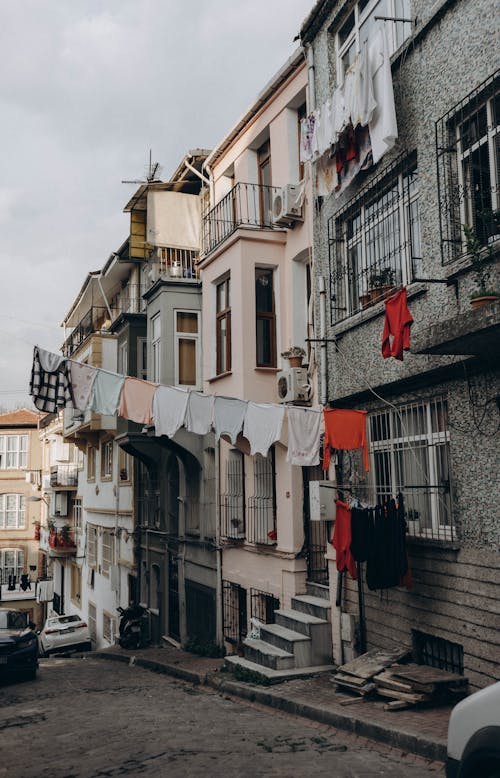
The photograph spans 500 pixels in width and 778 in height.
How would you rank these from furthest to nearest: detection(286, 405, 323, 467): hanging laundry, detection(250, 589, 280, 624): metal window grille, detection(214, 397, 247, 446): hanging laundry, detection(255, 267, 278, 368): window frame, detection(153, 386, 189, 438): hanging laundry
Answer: detection(255, 267, 278, 368): window frame
detection(250, 589, 280, 624): metal window grille
detection(286, 405, 323, 467): hanging laundry
detection(214, 397, 247, 446): hanging laundry
detection(153, 386, 189, 438): hanging laundry

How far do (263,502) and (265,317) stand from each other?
3.75 meters

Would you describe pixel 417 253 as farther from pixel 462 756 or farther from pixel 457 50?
pixel 462 756

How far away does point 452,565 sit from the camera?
30.7 feet

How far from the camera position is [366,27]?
12.1 m

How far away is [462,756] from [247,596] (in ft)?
39.2

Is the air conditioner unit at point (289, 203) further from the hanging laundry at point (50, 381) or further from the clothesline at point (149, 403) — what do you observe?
the hanging laundry at point (50, 381)

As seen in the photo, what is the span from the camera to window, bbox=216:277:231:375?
17.1 m

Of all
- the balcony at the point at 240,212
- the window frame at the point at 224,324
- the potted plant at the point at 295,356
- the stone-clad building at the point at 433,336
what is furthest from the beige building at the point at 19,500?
the stone-clad building at the point at 433,336

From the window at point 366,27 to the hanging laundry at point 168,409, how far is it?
5.72 meters

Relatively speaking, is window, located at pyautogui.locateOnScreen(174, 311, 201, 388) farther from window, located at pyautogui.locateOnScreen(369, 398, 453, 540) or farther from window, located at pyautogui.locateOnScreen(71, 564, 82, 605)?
window, located at pyautogui.locateOnScreen(71, 564, 82, 605)

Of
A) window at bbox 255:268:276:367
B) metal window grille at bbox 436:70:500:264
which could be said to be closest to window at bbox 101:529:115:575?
window at bbox 255:268:276:367

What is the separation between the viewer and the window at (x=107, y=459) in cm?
2875

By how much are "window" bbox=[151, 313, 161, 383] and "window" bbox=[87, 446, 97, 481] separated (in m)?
11.0

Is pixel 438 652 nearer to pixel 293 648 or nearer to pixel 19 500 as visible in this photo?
pixel 293 648
